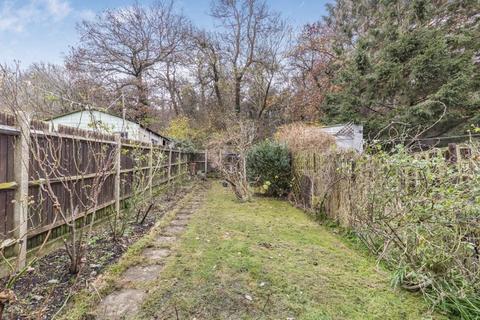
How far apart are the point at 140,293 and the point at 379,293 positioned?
7.72ft

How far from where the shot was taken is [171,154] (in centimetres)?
1012

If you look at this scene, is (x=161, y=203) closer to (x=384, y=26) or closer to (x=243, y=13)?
(x=384, y=26)

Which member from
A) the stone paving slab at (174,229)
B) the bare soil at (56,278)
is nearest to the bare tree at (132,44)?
the stone paving slab at (174,229)

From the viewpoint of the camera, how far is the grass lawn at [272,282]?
239cm

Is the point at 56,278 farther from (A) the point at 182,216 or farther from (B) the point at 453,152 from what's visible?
(B) the point at 453,152

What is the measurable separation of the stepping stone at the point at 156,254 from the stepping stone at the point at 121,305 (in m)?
0.88

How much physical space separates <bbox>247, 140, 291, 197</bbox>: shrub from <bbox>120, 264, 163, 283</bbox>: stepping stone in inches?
215

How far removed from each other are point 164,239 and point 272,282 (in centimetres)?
218

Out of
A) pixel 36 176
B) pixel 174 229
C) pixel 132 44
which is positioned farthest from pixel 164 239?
pixel 132 44

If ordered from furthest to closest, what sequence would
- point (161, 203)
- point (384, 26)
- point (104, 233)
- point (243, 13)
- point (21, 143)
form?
point (243, 13) < point (384, 26) < point (161, 203) < point (104, 233) < point (21, 143)

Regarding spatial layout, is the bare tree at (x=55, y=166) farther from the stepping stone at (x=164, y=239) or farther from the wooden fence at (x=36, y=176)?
the stepping stone at (x=164, y=239)

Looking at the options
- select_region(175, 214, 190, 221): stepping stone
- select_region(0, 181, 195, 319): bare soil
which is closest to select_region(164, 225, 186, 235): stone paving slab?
select_region(0, 181, 195, 319): bare soil

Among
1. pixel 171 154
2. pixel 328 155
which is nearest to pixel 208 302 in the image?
pixel 328 155

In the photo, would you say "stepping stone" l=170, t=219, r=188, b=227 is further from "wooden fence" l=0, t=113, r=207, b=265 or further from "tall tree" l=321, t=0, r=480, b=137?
"tall tree" l=321, t=0, r=480, b=137
